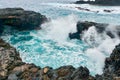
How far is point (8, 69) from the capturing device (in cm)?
2086

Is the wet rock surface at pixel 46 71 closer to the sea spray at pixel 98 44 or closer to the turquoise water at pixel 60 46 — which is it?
the turquoise water at pixel 60 46

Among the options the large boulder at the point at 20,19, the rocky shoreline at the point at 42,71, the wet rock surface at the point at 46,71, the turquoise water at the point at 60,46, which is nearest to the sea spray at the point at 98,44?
the turquoise water at the point at 60,46

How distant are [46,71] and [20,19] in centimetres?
2825

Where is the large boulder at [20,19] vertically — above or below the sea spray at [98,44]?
above

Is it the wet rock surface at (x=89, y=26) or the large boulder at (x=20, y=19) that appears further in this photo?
the large boulder at (x=20, y=19)

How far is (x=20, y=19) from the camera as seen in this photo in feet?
152

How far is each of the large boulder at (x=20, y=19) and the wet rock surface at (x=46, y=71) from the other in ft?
77.4

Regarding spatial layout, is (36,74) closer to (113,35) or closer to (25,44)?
(25,44)

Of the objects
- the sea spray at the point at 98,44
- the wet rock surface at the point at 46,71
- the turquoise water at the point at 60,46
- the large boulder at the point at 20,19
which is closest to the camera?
the wet rock surface at the point at 46,71

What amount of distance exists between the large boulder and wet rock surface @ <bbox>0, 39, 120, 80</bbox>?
23589 mm

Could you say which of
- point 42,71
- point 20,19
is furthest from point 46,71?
point 20,19

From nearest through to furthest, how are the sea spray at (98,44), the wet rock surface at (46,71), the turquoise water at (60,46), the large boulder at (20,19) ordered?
the wet rock surface at (46,71)
the turquoise water at (60,46)
the sea spray at (98,44)
the large boulder at (20,19)

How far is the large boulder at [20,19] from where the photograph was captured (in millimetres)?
45669

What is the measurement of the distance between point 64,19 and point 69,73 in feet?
117
